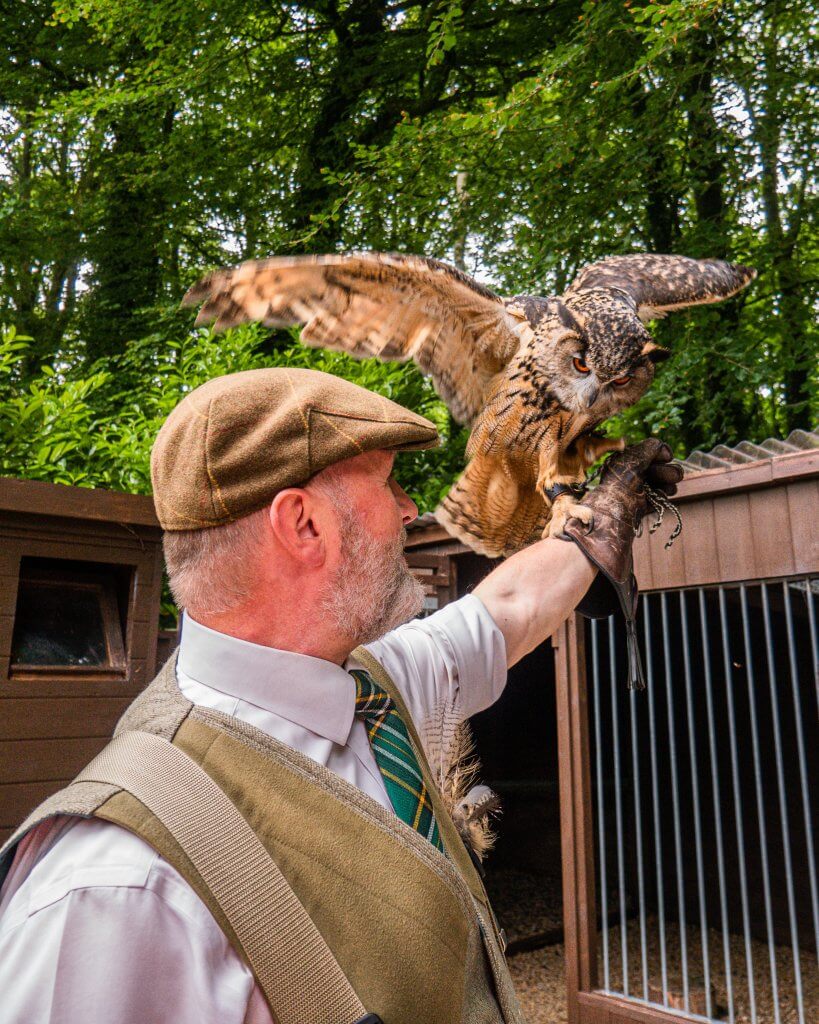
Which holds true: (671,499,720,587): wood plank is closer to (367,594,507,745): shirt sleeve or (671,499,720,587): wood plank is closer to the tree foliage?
the tree foliage

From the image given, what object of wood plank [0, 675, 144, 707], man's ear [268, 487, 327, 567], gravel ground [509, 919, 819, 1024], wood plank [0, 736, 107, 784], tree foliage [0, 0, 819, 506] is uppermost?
tree foliage [0, 0, 819, 506]

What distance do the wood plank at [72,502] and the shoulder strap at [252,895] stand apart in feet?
8.18

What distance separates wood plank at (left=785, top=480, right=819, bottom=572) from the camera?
10.3 feet

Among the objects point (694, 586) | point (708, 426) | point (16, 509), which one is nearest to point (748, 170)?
point (708, 426)

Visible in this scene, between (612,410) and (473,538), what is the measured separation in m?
0.55

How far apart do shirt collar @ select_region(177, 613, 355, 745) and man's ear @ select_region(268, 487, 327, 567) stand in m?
0.14

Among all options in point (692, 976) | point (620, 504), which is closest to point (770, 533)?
point (620, 504)

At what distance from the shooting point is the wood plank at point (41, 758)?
120 inches

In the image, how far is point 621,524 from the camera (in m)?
1.75

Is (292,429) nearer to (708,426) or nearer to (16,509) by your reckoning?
(16,509)

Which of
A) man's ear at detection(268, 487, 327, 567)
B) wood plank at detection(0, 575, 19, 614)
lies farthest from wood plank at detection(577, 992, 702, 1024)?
man's ear at detection(268, 487, 327, 567)

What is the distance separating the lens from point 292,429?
104 cm

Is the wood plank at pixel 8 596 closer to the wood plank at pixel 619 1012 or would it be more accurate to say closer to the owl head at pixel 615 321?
the owl head at pixel 615 321

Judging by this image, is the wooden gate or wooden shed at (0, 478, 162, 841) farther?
the wooden gate
